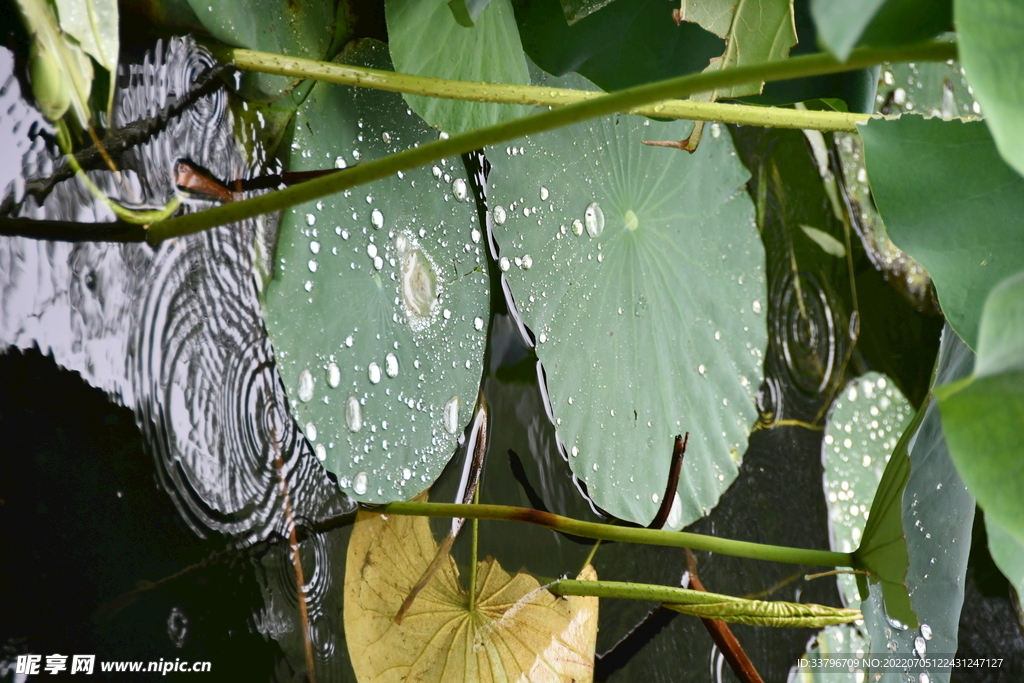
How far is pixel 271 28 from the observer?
41 cm

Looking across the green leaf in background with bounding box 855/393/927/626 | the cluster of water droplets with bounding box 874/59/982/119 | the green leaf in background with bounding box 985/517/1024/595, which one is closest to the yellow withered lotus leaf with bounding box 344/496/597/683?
the green leaf in background with bounding box 855/393/927/626

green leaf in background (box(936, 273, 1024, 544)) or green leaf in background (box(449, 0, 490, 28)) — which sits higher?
green leaf in background (box(449, 0, 490, 28))

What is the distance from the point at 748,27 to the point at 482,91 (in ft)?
0.59

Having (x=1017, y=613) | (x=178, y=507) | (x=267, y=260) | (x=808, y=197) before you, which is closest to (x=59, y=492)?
(x=178, y=507)

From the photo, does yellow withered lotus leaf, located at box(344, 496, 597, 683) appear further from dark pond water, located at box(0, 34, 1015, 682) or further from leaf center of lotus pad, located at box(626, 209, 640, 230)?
leaf center of lotus pad, located at box(626, 209, 640, 230)

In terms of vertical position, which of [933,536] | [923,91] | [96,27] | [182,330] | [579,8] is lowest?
[933,536]

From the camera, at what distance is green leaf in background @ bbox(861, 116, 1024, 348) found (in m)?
0.38

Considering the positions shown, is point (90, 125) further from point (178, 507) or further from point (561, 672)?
point (561, 672)

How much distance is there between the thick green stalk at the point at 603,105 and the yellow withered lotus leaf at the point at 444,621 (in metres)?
0.24

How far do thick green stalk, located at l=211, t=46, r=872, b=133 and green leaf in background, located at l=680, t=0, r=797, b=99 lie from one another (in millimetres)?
47

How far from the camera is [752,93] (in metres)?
0.46

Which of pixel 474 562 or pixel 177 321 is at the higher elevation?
pixel 177 321

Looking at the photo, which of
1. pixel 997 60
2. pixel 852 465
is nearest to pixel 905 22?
pixel 997 60

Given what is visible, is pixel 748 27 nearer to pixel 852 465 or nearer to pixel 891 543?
pixel 891 543
